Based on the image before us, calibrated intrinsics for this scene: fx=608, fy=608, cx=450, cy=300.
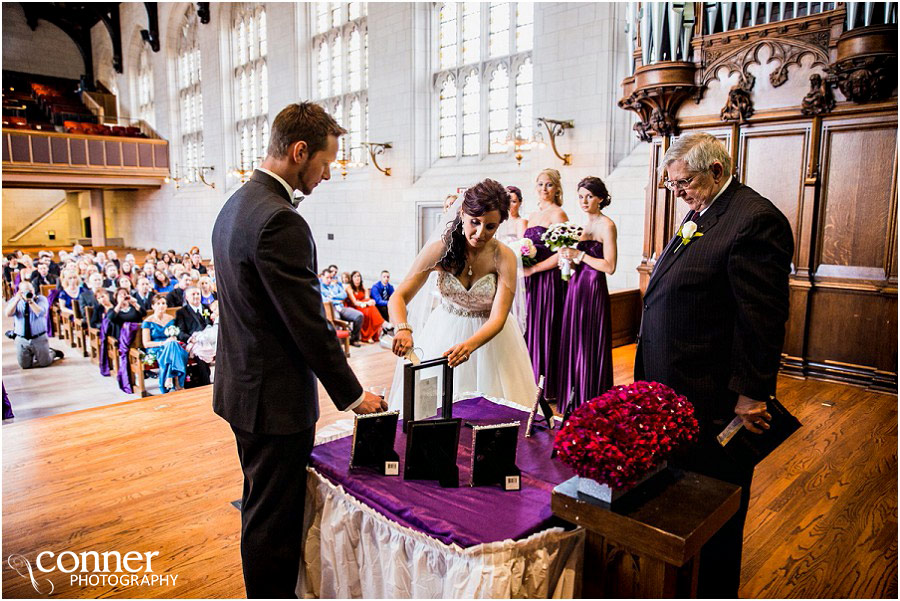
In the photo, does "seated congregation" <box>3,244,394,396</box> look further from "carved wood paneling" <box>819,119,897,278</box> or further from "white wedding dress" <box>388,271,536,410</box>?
"carved wood paneling" <box>819,119,897,278</box>

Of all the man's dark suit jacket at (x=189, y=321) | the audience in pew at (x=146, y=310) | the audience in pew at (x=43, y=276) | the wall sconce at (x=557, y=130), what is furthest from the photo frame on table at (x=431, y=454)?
the audience in pew at (x=43, y=276)

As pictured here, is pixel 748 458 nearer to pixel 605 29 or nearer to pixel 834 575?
pixel 834 575

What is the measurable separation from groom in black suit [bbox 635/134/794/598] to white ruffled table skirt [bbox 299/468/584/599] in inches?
27.5

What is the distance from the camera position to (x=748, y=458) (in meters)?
1.97

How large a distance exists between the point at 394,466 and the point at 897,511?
2.50 metres

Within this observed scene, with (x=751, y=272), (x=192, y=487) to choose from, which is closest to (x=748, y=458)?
(x=751, y=272)

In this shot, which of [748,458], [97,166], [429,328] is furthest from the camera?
[97,166]

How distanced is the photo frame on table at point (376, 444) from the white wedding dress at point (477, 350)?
93 centimetres

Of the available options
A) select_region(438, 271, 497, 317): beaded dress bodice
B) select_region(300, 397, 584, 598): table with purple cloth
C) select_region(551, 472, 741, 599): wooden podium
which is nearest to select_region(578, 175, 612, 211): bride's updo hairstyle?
select_region(438, 271, 497, 317): beaded dress bodice

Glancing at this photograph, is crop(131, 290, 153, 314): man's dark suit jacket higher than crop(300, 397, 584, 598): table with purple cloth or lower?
lower

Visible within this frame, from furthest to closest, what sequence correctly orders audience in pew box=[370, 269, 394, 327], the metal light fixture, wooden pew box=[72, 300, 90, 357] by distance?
the metal light fixture, audience in pew box=[370, 269, 394, 327], wooden pew box=[72, 300, 90, 357]

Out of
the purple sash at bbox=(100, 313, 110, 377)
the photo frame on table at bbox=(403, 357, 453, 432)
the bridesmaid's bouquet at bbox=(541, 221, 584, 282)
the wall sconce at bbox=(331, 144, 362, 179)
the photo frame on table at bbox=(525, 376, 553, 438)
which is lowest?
the purple sash at bbox=(100, 313, 110, 377)

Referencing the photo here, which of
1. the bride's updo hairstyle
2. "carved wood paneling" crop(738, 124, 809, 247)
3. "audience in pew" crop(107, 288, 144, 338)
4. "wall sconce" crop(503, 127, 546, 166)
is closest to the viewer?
the bride's updo hairstyle

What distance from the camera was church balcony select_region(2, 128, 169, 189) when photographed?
17.3 m
